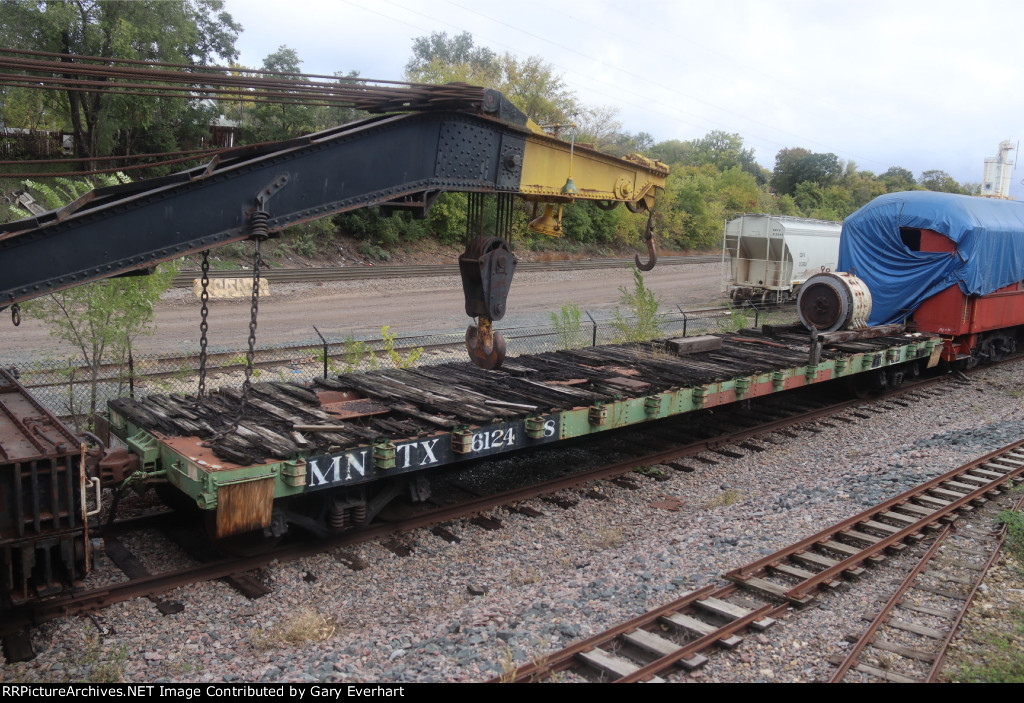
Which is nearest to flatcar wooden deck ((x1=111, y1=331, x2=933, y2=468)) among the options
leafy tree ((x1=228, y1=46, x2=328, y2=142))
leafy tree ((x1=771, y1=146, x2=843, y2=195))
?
leafy tree ((x1=228, y1=46, x2=328, y2=142))

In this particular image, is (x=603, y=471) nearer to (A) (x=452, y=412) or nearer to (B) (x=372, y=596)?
(A) (x=452, y=412)

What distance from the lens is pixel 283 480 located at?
6266 millimetres

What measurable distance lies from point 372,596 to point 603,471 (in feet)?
13.5

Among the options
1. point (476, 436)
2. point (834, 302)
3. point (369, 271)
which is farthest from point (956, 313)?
point (369, 271)

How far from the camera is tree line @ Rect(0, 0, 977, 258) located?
102 ft

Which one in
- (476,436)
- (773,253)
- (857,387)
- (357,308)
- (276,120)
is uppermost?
(276,120)

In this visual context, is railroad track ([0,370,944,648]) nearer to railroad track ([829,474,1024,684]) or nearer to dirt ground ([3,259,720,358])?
railroad track ([829,474,1024,684])

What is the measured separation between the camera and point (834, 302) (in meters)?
14.7

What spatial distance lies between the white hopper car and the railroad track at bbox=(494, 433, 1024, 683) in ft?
63.5

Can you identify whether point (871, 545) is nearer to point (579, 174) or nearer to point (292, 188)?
point (579, 174)

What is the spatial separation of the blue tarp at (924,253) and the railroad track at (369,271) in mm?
18892

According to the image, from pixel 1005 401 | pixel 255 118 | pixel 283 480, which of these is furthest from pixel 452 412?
pixel 255 118

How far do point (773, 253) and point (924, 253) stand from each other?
39.9 ft

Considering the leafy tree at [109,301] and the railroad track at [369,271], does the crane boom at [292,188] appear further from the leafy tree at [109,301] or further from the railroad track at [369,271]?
the railroad track at [369,271]
